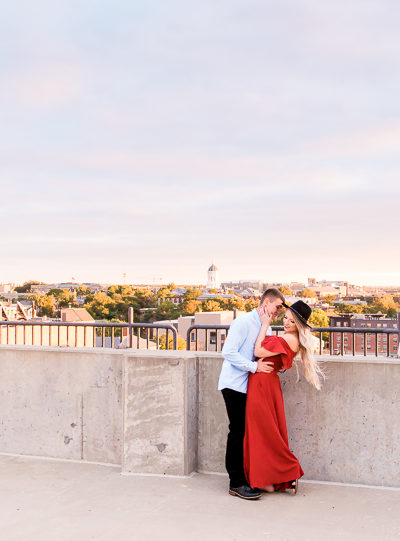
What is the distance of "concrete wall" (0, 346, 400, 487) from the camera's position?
214 inches

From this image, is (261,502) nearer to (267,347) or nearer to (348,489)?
(348,489)

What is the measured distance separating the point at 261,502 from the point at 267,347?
1.31m

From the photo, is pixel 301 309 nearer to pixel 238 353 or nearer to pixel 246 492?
pixel 238 353

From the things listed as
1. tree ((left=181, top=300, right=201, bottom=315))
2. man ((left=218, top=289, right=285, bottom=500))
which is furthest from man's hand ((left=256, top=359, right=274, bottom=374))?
tree ((left=181, top=300, right=201, bottom=315))

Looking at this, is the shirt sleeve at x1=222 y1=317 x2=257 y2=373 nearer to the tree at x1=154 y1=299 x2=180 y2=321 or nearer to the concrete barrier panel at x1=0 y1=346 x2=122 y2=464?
the concrete barrier panel at x1=0 y1=346 x2=122 y2=464

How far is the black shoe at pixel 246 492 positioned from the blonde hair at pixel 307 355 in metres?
1.07

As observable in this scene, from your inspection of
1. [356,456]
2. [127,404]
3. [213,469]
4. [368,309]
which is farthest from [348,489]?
[368,309]

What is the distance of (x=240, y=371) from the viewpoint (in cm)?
516

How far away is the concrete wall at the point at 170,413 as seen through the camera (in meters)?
5.44

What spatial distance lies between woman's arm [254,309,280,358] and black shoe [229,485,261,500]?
45.7 inches

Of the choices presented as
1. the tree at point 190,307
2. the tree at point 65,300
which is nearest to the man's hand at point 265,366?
the tree at point 190,307

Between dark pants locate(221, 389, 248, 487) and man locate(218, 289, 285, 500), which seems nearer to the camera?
man locate(218, 289, 285, 500)

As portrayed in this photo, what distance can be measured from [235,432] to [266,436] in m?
0.30

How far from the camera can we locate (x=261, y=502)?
4938 millimetres
